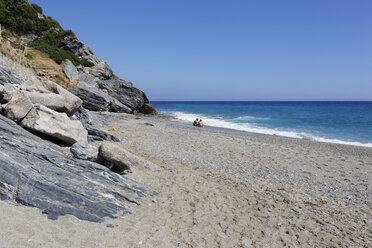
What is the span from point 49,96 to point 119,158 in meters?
5.28

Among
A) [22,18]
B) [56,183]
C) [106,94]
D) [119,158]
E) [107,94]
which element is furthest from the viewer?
[22,18]

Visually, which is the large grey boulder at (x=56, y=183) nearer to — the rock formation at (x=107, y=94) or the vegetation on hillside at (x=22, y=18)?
the rock formation at (x=107, y=94)

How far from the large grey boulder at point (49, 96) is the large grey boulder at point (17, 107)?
1.81m

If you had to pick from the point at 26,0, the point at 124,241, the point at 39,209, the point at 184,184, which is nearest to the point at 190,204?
the point at 184,184

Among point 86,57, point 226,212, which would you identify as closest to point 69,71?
point 86,57

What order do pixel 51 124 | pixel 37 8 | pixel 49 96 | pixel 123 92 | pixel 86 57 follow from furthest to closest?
pixel 37 8, pixel 86 57, pixel 123 92, pixel 49 96, pixel 51 124

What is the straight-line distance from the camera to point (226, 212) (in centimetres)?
740

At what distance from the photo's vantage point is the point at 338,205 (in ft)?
28.0

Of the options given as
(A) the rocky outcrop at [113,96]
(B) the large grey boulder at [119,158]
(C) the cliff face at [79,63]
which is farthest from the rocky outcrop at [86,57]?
(B) the large grey boulder at [119,158]

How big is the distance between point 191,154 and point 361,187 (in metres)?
8.01

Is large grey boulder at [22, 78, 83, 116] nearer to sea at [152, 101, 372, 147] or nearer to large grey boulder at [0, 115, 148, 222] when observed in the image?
large grey boulder at [0, 115, 148, 222]

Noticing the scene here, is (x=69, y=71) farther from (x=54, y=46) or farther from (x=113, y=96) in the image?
(x=54, y=46)

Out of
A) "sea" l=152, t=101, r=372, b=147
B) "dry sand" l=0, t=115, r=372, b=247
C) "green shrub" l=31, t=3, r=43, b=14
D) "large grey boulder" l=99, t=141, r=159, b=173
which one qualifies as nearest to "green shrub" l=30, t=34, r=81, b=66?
"green shrub" l=31, t=3, r=43, b=14

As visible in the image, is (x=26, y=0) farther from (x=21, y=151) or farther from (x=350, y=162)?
(x=350, y=162)
